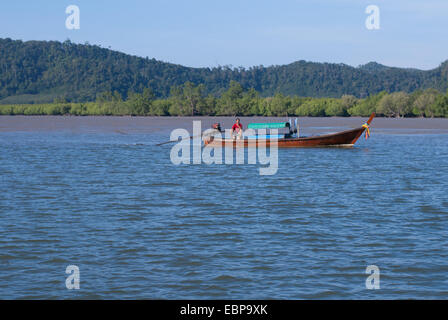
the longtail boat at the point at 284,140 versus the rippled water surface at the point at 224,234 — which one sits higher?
the longtail boat at the point at 284,140

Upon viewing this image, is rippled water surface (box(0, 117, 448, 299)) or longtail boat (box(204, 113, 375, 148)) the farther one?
longtail boat (box(204, 113, 375, 148))

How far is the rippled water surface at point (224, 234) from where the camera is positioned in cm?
1273

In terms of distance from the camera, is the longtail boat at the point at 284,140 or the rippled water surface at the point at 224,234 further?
the longtail boat at the point at 284,140

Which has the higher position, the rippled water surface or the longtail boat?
the longtail boat

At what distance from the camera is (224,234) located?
56.4 ft

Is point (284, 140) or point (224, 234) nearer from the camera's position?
point (224, 234)

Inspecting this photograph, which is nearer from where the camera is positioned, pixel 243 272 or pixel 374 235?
pixel 243 272

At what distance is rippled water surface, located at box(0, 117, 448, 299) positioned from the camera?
12.7 m

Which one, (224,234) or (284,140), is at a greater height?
(284,140)
